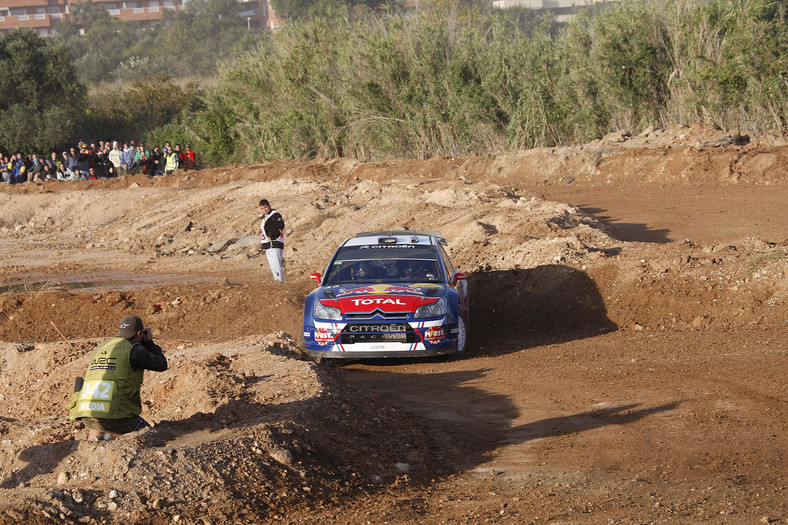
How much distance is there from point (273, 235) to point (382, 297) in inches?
243

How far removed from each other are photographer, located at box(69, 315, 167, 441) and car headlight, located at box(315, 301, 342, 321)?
4.52m

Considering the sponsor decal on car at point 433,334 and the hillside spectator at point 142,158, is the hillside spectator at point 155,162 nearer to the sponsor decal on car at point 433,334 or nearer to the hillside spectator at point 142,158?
the hillside spectator at point 142,158

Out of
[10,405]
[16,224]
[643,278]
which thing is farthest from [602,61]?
[10,405]

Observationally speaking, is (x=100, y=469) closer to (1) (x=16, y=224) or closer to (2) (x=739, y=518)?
(2) (x=739, y=518)

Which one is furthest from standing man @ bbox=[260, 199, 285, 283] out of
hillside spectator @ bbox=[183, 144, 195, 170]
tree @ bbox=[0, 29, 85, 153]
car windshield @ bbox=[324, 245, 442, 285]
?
tree @ bbox=[0, 29, 85, 153]

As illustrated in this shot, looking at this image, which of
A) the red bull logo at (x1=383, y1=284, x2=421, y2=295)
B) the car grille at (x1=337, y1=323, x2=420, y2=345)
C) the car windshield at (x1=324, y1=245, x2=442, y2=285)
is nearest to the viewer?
A: the car grille at (x1=337, y1=323, x2=420, y2=345)

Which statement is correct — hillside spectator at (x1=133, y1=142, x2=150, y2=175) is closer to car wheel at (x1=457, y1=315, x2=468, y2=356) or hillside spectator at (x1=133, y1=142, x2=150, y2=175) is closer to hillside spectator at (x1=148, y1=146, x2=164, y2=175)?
hillside spectator at (x1=148, y1=146, x2=164, y2=175)

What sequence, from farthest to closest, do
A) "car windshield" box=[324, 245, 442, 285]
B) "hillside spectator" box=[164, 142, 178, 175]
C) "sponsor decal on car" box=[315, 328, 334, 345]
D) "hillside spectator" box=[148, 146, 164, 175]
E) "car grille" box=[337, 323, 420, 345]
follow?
"hillside spectator" box=[148, 146, 164, 175], "hillside spectator" box=[164, 142, 178, 175], "car windshield" box=[324, 245, 442, 285], "sponsor decal on car" box=[315, 328, 334, 345], "car grille" box=[337, 323, 420, 345]

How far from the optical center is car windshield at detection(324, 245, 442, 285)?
12.5m

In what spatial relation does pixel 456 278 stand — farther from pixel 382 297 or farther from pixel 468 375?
pixel 468 375

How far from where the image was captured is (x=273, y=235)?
56.3 feet

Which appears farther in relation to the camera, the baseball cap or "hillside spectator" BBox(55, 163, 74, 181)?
"hillside spectator" BBox(55, 163, 74, 181)

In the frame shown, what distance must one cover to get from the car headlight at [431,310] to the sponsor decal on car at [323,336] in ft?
3.76

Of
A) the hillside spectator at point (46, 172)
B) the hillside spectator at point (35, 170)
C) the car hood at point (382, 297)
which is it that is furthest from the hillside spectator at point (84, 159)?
the car hood at point (382, 297)
